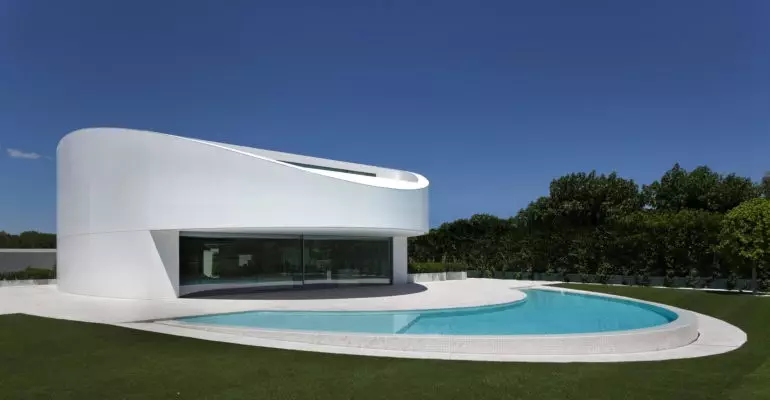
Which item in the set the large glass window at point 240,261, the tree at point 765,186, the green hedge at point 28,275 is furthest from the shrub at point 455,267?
the green hedge at point 28,275

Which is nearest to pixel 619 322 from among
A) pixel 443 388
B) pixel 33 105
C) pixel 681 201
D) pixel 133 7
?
pixel 443 388

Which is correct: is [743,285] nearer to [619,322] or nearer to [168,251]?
[619,322]

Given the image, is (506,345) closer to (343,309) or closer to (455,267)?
(343,309)

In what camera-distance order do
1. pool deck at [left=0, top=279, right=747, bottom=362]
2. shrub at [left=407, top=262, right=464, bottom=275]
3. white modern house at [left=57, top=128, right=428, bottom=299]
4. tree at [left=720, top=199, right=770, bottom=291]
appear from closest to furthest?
pool deck at [left=0, top=279, right=747, bottom=362], white modern house at [left=57, top=128, right=428, bottom=299], tree at [left=720, top=199, right=770, bottom=291], shrub at [left=407, top=262, right=464, bottom=275]

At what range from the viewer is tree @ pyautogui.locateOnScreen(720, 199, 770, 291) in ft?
69.6

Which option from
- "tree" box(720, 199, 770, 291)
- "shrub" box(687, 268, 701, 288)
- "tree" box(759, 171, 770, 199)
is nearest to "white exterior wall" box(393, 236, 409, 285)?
"shrub" box(687, 268, 701, 288)

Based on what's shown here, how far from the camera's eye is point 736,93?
23156 mm

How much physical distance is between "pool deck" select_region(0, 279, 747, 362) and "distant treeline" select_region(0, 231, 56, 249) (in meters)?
23.9

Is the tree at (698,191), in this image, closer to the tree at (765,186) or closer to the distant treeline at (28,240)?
the tree at (765,186)

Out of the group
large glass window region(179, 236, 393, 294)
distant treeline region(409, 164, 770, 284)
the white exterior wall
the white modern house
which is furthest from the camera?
the white exterior wall

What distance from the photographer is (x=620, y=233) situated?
28922mm

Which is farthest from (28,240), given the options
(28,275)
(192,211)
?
(192,211)

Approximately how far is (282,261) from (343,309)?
7.03m

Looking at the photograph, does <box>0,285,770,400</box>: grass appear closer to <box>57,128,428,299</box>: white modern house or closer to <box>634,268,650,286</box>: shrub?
<box>57,128,428,299</box>: white modern house
